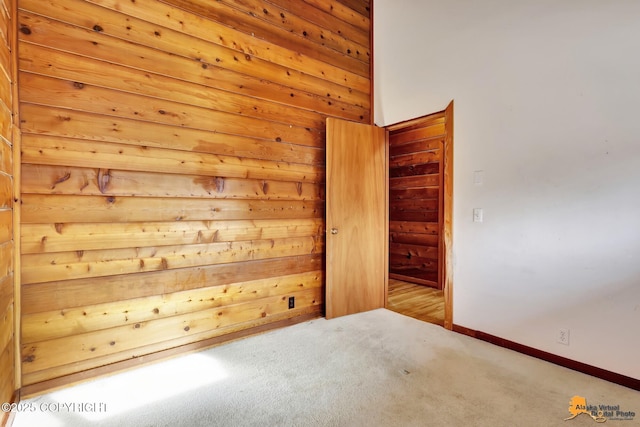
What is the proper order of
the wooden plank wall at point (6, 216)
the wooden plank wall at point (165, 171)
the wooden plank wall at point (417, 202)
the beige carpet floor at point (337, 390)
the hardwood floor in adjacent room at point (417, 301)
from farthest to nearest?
the wooden plank wall at point (417, 202)
the hardwood floor in adjacent room at point (417, 301)
the wooden plank wall at point (165, 171)
the beige carpet floor at point (337, 390)
the wooden plank wall at point (6, 216)

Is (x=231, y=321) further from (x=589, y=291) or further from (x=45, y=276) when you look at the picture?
(x=589, y=291)

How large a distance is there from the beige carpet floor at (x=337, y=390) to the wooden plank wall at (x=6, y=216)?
0.97 feet

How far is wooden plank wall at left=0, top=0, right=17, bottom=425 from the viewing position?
159 cm

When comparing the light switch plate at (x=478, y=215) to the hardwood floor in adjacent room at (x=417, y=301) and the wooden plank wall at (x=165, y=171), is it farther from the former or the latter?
the wooden plank wall at (x=165, y=171)

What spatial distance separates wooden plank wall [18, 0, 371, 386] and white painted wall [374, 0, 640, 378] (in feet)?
4.41

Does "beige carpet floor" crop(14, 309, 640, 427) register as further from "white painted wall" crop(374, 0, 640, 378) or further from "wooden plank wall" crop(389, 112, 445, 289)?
"wooden plank wall" crop(389, 112, 445, 289)

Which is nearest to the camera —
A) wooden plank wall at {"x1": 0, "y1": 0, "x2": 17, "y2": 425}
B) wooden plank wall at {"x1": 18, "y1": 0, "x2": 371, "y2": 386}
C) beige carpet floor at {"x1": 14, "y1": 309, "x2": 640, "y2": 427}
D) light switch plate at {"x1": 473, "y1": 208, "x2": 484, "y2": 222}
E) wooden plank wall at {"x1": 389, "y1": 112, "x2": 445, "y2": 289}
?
wooden plank wall at {"x1": 0, "y1": 0, "x2": 17, "y2": 425}

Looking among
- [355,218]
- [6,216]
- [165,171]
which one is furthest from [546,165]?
[6,216]

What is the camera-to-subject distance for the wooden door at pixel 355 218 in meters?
3.18

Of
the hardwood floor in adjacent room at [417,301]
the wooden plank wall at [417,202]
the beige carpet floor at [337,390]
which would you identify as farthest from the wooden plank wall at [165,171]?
the wooden plank wall at [417,202]

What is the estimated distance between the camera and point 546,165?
7.56ft

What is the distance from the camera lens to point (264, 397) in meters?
1.89

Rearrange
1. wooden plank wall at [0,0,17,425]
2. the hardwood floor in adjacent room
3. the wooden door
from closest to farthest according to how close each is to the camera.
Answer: wooden plank wall at [0,0,17,425], the wooden door, the hardwood floor in adjacent room

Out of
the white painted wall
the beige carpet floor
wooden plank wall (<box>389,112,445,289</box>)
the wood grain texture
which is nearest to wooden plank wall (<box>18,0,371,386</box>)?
the wood grain texture
